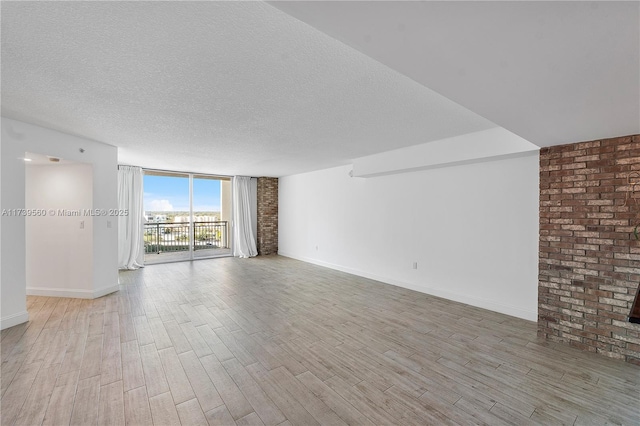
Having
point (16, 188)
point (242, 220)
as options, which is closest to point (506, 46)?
point (16, 188)

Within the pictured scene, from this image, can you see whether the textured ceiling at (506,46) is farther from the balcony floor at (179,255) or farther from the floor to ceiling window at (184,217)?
the balcony floor at (179,255)

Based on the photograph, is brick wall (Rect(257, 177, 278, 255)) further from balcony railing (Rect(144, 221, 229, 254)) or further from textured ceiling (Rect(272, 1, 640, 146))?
textured ceiling (Rect(272, 1, 640, 146))

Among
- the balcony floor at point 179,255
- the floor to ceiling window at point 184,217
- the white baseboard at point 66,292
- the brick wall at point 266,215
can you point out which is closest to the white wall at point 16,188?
the white baseboard at point 66,292

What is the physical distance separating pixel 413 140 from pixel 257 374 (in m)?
3.58

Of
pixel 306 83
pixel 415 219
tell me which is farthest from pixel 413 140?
pixel 306 83

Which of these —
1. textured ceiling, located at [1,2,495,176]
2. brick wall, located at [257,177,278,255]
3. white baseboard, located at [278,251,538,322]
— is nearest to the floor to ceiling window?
brick wall, located at [257,177,278,255]

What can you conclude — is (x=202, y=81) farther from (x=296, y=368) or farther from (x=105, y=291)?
(x=105, y=291)

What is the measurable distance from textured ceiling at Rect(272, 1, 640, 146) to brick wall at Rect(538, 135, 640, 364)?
3.26ft

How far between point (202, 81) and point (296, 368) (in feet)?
8.46

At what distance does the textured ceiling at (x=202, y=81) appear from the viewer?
1461mm

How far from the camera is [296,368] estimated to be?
7.77 feet

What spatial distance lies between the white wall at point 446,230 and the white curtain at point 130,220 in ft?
14.9

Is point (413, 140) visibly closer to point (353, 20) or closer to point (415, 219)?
point (415, 219)

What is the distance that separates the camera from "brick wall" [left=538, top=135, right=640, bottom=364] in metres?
2.53
